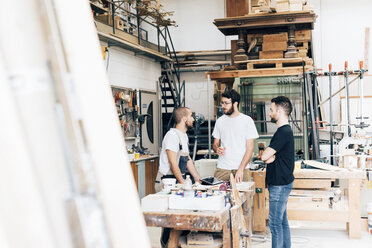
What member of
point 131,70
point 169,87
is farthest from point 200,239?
point 169,87

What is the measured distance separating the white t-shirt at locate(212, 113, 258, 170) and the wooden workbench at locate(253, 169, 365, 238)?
3.24ft

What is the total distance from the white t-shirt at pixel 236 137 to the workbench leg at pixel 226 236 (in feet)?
4.84

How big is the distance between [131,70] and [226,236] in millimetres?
7329

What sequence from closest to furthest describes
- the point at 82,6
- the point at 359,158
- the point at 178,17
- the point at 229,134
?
the point at 82,6 → the point at 229,134 → the point at 359,158 → the point at 178,17

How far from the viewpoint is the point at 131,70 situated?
10.3 metres

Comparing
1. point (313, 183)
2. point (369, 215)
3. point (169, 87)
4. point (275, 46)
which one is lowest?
point (369, 215)

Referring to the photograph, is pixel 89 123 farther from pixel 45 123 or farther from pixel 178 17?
pixel 178 17

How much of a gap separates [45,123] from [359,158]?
5.51 metres

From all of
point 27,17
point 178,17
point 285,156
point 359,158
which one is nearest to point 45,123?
point 27,17

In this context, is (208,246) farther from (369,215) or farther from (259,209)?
(369,215)

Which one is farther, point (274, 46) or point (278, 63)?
point (274, 46)

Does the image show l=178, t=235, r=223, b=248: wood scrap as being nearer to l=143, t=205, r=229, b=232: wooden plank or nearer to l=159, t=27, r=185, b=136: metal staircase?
l=143, t=205, r=229, b=232: wooden plank

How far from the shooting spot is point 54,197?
0.80 meters

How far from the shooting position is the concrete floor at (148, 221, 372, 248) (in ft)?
17.7
